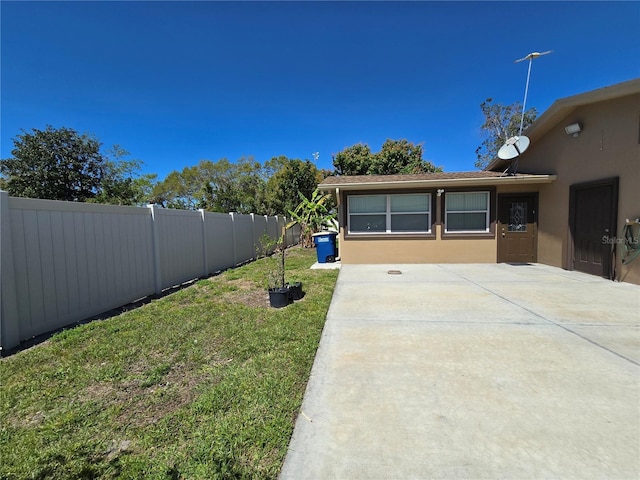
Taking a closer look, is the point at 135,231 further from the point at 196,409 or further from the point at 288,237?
the point at 288,237

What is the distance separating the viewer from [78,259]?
15.6 feet

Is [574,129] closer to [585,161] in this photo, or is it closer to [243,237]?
[585,161]

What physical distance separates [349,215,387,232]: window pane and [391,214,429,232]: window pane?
14.4 inches

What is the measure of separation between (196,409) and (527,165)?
12798 mm

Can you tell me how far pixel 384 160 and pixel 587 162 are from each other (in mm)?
17286

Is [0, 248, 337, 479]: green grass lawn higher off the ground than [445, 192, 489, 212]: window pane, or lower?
lower

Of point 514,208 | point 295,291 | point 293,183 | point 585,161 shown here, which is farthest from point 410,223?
point 293,183

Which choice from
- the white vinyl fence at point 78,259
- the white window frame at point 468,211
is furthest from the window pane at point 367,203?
the white vinyl fence at point 78,259

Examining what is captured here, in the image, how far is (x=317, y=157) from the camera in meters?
24.2

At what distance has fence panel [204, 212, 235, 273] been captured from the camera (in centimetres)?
954

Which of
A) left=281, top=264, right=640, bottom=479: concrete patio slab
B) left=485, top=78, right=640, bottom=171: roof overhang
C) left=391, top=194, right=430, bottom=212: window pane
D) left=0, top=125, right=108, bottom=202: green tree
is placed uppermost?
left=0, top=125, right=108, bottom=202: green tree

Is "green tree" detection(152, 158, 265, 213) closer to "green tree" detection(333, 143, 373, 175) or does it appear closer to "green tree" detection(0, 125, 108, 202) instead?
"green tree" detection(333, 143, 373, 175)

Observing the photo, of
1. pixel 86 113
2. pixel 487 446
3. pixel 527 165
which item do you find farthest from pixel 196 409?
pixel 86 113

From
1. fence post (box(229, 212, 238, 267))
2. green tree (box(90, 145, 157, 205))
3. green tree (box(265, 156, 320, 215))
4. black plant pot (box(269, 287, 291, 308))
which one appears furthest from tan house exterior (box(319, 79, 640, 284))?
green tree (box(90, 145, 157, 205))
